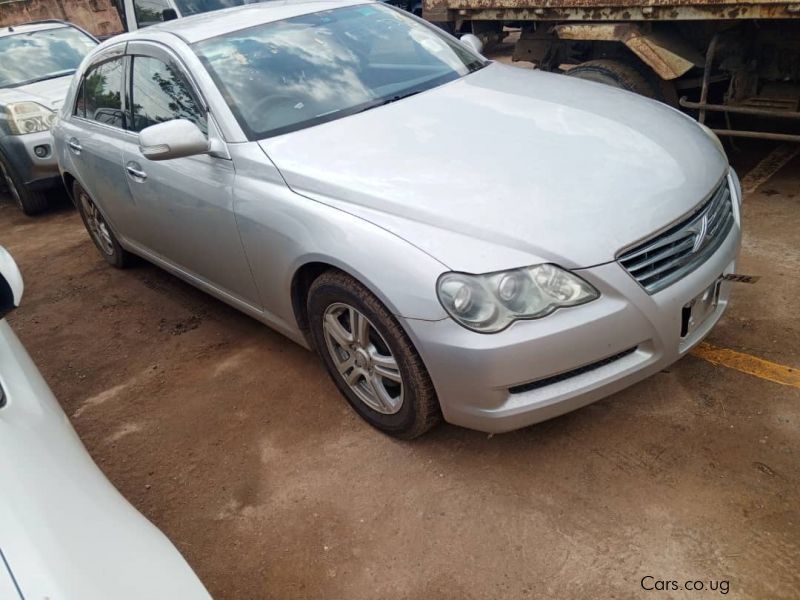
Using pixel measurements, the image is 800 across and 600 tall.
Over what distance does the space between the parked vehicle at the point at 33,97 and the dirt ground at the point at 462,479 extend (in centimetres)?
384

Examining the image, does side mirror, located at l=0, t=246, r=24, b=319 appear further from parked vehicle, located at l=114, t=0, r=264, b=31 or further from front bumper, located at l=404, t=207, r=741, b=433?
parked vehicle, located at l=114, t=0, r=264, b=31

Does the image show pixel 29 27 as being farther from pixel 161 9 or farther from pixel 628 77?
pixel 628 77

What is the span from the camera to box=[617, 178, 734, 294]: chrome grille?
2.20m

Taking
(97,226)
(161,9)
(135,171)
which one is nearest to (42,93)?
(161,9)

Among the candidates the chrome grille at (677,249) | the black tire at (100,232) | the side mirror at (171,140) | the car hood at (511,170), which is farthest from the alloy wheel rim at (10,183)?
the chrome grille at (677,249)

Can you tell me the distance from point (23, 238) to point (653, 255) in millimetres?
6137

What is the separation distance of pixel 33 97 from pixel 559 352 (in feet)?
21.5

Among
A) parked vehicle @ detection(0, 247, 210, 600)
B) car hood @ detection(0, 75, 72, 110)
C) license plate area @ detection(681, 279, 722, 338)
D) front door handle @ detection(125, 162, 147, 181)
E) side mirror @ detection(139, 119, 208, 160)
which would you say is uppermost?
side mirror @ detection(139, 119, 208, 160)

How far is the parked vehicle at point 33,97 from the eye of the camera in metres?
6.38

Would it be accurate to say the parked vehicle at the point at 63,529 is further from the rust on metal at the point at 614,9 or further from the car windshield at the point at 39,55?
the car windshield at the point at 39,55

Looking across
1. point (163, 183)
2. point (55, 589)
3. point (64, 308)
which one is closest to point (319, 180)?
point (163, 183)

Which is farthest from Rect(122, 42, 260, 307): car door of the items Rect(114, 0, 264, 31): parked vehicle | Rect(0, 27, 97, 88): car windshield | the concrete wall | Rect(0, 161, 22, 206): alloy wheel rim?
the concrete wall

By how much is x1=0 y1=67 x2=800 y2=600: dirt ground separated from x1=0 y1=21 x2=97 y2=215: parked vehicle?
384 centimetres

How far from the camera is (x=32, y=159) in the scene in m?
6.40
